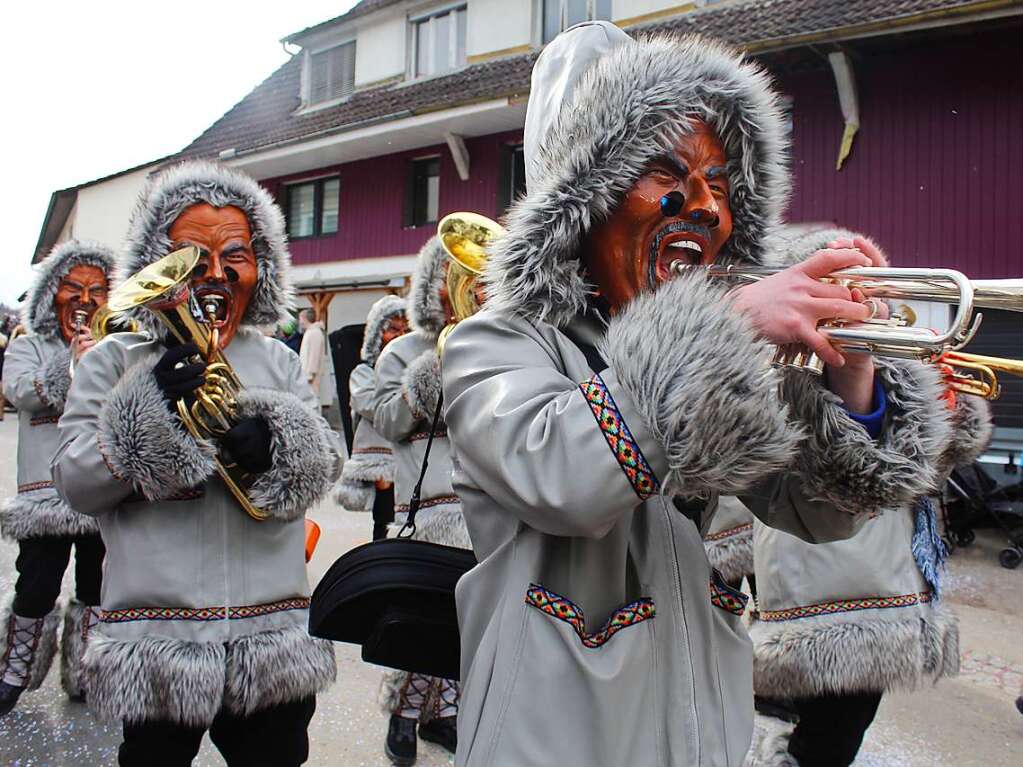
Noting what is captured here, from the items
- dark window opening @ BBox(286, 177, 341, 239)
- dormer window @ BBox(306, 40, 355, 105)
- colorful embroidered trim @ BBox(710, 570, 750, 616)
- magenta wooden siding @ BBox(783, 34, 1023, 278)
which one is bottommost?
colorful embroidered trim @ BBox(710, 570, 750, 616)

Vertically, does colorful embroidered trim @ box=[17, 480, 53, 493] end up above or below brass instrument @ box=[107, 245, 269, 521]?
below

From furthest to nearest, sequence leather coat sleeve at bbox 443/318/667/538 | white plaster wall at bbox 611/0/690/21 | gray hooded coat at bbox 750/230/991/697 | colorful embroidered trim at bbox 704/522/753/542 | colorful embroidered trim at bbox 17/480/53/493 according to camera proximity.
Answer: white plaster wall at bbox 611/0/690/21
colorful embroidered trim at bbox 17/480/53/493
colorful embroidered trim at bbox 704/522/753/542
gray hooded coat at bbox 750/230/991/697
leather coat sleeve at bbox 443/318/667/538

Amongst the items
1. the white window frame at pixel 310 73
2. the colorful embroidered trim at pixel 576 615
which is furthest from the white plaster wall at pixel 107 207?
the colorful embroidered trim at pixel 576 615

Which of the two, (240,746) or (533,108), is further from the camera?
(240,746)

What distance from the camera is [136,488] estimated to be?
7.16 feet

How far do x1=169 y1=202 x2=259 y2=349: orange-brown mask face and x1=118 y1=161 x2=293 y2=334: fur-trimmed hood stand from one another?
0.10 ft

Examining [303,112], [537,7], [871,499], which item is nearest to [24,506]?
[871,499]

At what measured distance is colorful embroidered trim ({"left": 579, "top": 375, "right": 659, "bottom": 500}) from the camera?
3.68ft

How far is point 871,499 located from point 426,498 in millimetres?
2475

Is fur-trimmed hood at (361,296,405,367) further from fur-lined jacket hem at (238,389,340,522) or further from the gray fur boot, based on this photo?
fur-lined jacket hem at (238,389,340,522)

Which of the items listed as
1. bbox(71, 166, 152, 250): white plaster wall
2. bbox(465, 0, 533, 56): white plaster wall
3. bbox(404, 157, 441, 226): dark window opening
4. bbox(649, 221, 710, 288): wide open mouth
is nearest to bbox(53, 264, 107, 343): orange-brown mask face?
bbox(649, 221, 710, 288): wide open mouth

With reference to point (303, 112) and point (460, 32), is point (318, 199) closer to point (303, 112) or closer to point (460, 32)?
point (303, 112)

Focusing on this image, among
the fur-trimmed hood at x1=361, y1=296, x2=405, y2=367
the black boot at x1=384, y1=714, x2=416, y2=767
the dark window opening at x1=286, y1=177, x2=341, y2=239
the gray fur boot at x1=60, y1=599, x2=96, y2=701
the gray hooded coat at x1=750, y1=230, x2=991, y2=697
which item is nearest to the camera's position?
the gray hooded coat at x1=750, y1=230, x2=991, y2=697

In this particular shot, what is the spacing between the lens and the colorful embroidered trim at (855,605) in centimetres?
248
